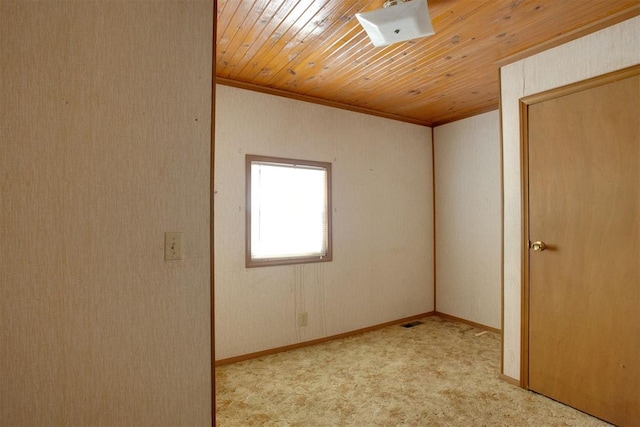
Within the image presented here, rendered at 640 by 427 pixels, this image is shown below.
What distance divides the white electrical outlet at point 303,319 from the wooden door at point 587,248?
189cm

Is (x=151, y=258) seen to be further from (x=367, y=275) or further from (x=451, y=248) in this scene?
(x=451, y=248)

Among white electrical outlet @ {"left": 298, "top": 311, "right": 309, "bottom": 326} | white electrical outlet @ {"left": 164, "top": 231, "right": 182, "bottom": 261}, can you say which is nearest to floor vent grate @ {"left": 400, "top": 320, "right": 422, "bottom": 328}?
white electrical outlet @ {"left": 298, "top": 311, "right": 309, "bottom": 326}

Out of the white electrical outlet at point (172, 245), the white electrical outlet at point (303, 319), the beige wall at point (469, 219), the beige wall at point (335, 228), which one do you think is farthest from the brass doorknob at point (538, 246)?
the white electrical outlet at point (172, 245)

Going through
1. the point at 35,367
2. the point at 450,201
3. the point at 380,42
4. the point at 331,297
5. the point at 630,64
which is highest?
the point at 380,42

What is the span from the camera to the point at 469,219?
4.15m

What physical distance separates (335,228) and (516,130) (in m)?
1.86

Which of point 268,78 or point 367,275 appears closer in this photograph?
point 268,78

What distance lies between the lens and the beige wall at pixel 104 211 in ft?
4.00

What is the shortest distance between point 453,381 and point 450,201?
2287 millimetres

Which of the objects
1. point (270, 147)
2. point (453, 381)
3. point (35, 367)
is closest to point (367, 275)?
point (453, 381)

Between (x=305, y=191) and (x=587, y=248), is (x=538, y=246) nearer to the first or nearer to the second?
(x=587, y=248)

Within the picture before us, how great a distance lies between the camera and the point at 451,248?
14.4 ft

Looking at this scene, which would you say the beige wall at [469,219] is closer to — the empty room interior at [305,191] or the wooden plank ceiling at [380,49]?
the empty room interior at [305,191]

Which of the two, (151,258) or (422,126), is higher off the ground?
(422,126)
